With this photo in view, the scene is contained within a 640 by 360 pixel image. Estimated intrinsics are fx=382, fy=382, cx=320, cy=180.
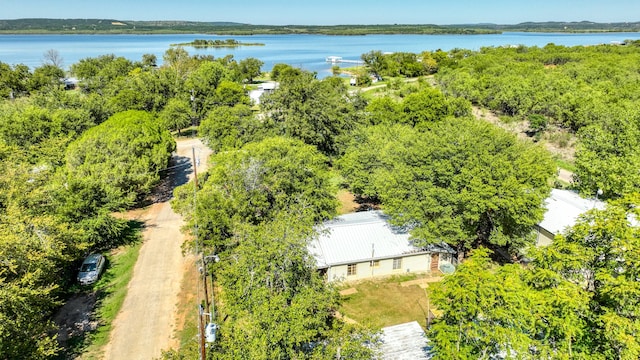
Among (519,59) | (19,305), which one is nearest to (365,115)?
(19,305)

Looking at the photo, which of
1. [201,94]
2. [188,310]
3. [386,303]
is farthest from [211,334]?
[201,94]

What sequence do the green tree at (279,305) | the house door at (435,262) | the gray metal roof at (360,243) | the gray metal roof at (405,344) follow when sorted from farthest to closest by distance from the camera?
1. the house door at (435,262)
2. the gray metal roof at (360,243)
3. the gray metal roof at (405,344)
4. the green tree at (279,305)

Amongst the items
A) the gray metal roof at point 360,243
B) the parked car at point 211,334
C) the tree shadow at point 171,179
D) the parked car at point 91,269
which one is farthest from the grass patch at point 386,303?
the tree shadow at point 171,179

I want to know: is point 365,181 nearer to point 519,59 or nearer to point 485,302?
point 485,302

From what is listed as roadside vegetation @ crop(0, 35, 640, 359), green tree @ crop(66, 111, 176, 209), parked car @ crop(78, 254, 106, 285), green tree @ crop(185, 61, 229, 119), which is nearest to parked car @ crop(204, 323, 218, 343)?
roadside vegetation @ crop(0, 35, 640, 359)

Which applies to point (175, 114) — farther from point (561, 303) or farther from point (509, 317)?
point (561, 303)

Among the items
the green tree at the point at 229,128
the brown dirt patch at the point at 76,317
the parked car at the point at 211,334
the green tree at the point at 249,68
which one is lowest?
the brown dirt patch at the point at 76,317

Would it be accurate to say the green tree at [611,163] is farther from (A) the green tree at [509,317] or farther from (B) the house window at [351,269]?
(B) the house window at [351,269]
